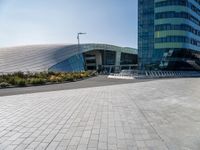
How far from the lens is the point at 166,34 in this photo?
53.3m

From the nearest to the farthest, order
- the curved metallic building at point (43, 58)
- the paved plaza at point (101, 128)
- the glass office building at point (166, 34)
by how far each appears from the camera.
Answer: the paved plaza at point (101, 128) → the curved metallic building at point (43, 58) → the glass office building at point (166, 34)

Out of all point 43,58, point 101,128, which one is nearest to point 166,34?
point 43,58

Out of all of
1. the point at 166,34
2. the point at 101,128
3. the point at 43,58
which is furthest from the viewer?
the point at 166,34

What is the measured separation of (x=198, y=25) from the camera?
63.9 m

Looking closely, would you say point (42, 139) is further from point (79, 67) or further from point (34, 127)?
point (79, 67)

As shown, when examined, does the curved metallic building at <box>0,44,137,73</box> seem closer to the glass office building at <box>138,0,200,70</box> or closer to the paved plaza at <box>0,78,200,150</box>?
the glass office building at <box>138,0,200,70</box>

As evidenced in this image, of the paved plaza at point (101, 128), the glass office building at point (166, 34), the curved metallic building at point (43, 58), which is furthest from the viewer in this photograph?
the glass office building at point (166, 34)

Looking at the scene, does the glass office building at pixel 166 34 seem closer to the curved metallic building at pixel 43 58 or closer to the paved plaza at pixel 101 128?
the curved metallic building at pixel 43 58

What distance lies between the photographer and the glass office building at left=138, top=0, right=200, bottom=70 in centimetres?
5294

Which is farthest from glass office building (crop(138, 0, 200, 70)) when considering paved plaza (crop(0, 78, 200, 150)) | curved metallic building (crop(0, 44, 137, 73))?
paved plaza (crop(0, 78, 200, 150))

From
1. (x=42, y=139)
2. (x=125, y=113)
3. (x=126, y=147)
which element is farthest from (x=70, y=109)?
(x=126, y=147)

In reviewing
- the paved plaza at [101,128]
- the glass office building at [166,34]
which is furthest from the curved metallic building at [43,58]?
the paved plaza at [101,128]

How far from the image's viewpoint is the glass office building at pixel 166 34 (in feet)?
174

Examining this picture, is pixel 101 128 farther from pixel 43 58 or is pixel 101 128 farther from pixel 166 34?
pixel 166 34
